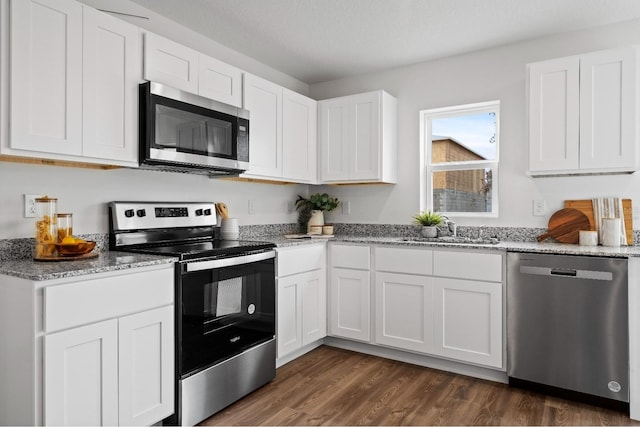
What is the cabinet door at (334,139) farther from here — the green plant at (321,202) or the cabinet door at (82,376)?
the cabinet door at (82,376)

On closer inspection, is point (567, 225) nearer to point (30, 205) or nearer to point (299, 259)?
point (299, 259)

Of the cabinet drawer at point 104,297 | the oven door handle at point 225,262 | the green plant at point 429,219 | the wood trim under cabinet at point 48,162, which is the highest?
the wood trim under cabinet at point 48,162

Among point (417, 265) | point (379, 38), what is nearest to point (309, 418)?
point (417, 265)

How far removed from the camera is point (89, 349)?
69.6 inches

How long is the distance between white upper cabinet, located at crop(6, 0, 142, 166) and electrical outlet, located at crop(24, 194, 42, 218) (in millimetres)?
341

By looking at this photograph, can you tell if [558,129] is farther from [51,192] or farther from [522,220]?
[51,192]

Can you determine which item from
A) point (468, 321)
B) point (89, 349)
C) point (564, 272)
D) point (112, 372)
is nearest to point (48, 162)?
point (89, 349)

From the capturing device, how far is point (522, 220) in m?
3.17

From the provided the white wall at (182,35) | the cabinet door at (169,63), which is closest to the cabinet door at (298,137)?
the white wall at (182,35)

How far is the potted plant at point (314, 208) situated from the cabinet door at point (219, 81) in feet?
4.21

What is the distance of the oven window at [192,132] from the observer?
2338 millimetres

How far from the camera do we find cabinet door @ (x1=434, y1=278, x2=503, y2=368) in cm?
278

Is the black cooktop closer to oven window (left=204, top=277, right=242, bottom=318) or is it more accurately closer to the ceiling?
oven window (left=204, top=277, right=242, bottom=318)

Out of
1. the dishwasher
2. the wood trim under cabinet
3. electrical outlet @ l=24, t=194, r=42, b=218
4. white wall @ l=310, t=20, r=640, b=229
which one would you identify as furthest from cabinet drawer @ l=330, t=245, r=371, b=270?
electrical outlet @ l=24, t=194, r=42, b=218
